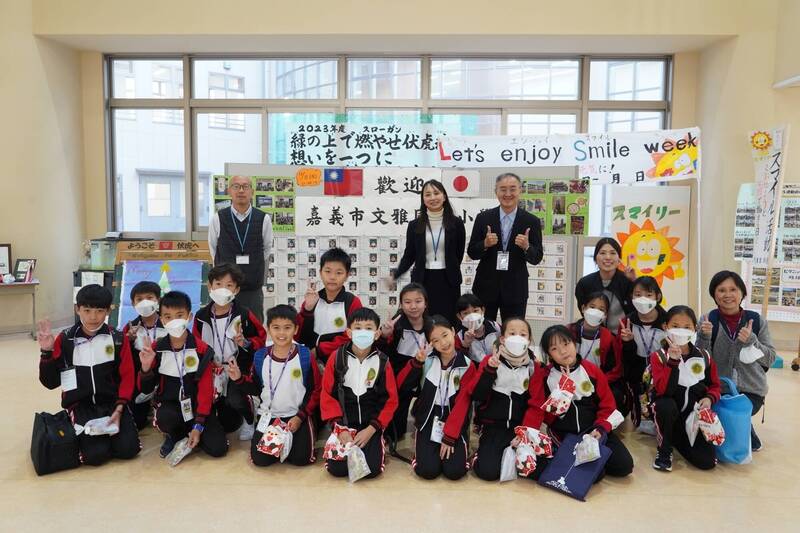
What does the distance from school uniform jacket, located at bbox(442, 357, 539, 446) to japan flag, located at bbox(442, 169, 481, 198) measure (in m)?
2.74

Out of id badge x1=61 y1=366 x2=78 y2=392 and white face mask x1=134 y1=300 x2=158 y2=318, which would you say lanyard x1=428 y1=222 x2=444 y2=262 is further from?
id badge x1=61 y1=366 x2=78 y2=392

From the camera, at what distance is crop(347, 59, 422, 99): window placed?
21.5ft

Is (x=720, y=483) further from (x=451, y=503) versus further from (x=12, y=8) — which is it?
(x=12, y=8)

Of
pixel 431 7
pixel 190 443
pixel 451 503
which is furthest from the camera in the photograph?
pixel 431 7

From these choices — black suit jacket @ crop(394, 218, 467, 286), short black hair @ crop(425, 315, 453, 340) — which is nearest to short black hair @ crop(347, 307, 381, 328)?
short black hair @ crop(425, 315, 453, 340)

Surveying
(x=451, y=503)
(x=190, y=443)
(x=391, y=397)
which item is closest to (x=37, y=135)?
(x=190, y=443)

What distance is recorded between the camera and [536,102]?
21.4ft


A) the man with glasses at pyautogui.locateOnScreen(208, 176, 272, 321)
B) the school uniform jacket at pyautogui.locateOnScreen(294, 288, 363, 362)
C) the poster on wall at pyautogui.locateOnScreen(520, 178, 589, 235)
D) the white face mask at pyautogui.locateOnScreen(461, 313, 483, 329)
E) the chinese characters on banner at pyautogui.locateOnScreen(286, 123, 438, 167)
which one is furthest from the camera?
the chinese characters on banner at pyautogui.locateOnScreen(286, 123, 438, 167)

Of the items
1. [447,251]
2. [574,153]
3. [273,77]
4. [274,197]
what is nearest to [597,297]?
[447,251]

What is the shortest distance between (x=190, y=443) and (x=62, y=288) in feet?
14.5

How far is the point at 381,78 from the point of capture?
6574 mm

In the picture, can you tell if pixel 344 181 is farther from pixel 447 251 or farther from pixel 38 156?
pixel 38 156

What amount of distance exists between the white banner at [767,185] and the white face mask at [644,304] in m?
2.53

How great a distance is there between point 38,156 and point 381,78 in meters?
3.89
